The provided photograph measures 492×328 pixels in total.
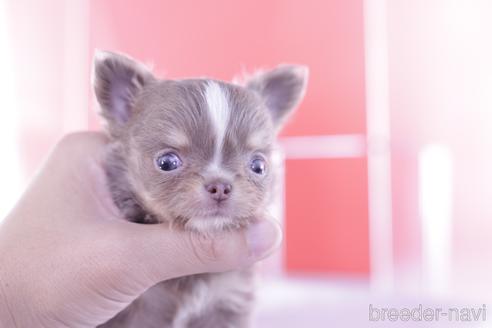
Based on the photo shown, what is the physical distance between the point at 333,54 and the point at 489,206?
6.21 ft

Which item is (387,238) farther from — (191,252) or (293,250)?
(191,252)

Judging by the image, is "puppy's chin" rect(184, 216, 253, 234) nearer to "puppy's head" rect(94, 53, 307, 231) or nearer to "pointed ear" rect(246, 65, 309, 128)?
"puppy's head" rect(94, 53, 307, 231)

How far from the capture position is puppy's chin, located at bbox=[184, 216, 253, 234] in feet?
6.24

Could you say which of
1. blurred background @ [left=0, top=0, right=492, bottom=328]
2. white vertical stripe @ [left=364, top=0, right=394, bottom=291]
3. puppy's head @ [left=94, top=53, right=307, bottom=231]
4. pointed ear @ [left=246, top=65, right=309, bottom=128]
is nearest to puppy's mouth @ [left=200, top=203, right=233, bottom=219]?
puppy's head @ [left=94, top=53, right=307, bottom=231]

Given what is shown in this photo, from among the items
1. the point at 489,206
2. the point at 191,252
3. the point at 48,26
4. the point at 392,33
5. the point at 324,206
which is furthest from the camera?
the point at 324,206

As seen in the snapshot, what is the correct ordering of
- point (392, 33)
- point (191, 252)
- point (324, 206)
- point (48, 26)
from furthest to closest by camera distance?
point (324, 206) → point (48, 26) → point (392, 33) → point (191, 252)

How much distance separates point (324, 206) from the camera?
532 centimetres

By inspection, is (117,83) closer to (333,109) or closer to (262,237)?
(262,237)

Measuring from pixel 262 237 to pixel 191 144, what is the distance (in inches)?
16.5

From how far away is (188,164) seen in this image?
6.45 feet

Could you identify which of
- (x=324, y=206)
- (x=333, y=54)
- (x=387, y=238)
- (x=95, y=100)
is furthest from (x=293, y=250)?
(x=95, y=100)

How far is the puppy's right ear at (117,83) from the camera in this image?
232cm

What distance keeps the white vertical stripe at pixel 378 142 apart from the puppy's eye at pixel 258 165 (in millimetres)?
2884

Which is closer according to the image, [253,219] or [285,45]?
[253,219]
